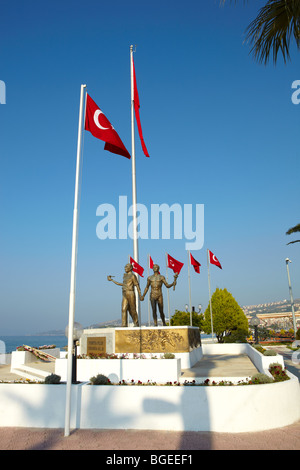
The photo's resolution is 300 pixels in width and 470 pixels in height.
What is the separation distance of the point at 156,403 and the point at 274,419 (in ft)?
9.84

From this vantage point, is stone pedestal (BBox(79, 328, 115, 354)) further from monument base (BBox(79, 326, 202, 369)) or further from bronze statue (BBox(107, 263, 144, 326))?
bronze statue (BBox(107, 263, 144, 326))

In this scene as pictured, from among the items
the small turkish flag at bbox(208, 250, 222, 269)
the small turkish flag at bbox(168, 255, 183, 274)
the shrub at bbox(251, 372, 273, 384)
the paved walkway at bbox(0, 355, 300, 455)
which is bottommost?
the paved walkway at bbox(0, 355, 300, 455)

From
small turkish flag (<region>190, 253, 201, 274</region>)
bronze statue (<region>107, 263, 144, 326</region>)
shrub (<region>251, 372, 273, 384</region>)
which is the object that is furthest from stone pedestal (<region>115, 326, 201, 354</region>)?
small turkish flag (<region>190, 253, 201, 274</region>)

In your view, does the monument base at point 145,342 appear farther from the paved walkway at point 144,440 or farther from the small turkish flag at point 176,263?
the paved walkway at point 144,440

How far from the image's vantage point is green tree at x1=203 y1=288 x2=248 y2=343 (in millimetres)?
46469

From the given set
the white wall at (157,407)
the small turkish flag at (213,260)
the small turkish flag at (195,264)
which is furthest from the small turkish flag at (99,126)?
the small turkish flag at (213,260)

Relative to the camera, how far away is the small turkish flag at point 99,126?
10055mm

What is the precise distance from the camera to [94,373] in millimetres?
14641

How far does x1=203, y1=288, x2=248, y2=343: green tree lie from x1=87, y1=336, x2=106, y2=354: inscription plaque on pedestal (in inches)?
1215

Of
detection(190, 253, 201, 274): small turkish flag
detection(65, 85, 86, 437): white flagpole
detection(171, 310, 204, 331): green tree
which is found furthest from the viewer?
detection(171, 310, 204, 331): green tree

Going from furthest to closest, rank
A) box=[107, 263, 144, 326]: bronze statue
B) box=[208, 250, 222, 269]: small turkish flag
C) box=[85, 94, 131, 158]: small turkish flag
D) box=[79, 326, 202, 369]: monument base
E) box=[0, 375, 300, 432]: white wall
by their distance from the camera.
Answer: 1. box=[208, 250, 222, 269]: small turkish flag
2. box=[107, 263, 144, 326]: bronze statue
3. box=[79, 326, 202, 369]: monument base
4. box=[85, 94, 131, 158]: small turkish flag
5. box=[0, 375, 300, 432]: white wall

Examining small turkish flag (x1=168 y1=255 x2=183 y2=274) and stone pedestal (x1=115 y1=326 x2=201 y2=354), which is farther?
small turkish flag (x1=168 y1=255 x2=183 y2=274)
